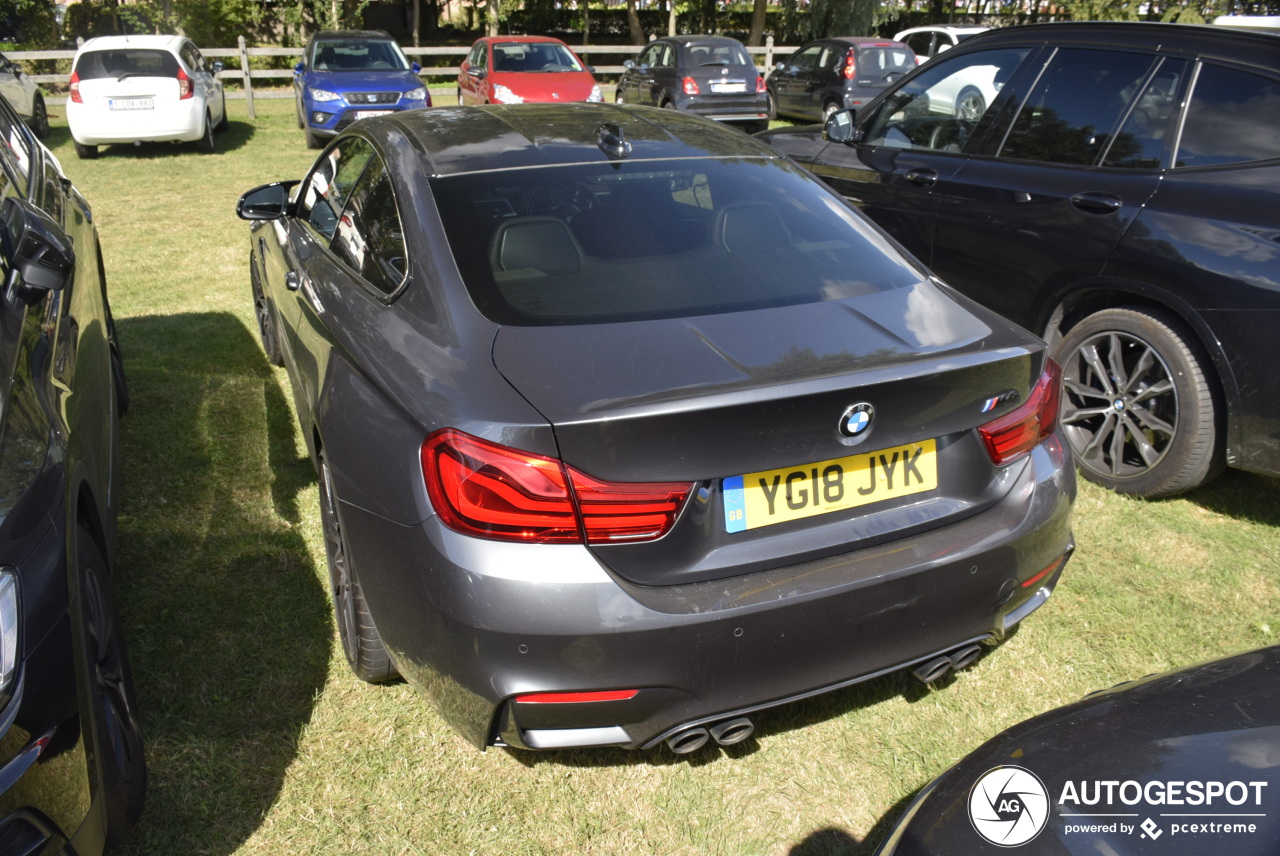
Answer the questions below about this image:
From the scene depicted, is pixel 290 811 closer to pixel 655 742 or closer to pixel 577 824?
pixel 577 824

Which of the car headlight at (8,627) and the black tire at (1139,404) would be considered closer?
the car headlight at (8,627)

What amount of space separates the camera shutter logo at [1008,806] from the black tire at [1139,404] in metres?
2.55

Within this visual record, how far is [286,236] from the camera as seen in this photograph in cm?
405

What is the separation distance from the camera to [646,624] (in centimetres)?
204

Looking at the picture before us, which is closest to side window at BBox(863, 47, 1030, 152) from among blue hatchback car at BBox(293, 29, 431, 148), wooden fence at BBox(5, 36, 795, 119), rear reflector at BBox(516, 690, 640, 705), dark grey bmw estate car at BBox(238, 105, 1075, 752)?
dark grey bmw estate car at BBox(238, 105, 1075, 752)

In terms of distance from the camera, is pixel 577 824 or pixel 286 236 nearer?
pixel 577 824

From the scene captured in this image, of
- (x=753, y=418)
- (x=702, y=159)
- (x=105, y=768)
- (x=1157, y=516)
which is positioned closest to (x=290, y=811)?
(x=105, y=768)

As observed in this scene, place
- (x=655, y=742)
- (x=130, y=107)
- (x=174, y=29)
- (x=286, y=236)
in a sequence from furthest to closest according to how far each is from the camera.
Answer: (x=174, y=29) → (x=130, y=107) → (x=286, y=236) → (x=655, y=742)

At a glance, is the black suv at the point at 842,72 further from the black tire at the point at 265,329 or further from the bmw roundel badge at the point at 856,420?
the bmw roundel badge at the point at 856,420

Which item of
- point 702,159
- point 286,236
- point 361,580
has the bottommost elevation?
point 361,580

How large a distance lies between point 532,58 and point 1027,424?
14.2 meters

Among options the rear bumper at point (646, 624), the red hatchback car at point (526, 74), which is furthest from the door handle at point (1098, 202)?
the red hatchback car at point (526, 74)

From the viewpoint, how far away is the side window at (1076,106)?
415 cm

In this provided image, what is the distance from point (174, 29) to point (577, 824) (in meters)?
29.9
